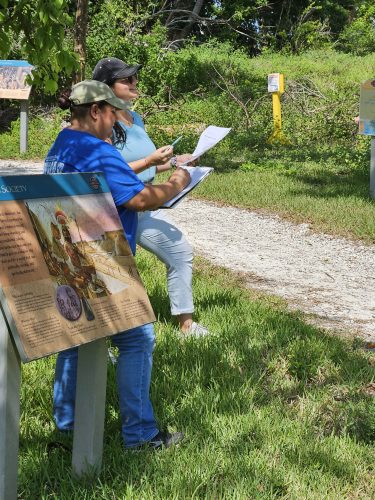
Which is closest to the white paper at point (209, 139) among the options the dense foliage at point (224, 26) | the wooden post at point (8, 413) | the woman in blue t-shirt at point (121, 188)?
the woman in blue t-shirt at point (121, 188)

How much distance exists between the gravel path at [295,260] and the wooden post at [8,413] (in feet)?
11.5

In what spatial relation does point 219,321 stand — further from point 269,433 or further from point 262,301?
point 269,433

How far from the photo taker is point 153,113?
22250mm

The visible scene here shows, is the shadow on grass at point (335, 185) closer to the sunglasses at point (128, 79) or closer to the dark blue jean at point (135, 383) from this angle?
the sunglasses at point (128, 79)

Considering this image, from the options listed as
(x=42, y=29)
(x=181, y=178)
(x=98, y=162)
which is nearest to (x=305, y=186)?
(x=181, y=178)

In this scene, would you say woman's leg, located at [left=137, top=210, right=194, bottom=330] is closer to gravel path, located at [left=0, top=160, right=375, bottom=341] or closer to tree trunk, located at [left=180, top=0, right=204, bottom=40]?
gravel path, located at [left=0, top=160, right=375, bottom=341]

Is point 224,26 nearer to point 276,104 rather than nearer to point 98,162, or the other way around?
point 276,104

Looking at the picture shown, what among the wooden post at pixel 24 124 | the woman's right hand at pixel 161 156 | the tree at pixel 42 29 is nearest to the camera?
the tree at pixel 42 29

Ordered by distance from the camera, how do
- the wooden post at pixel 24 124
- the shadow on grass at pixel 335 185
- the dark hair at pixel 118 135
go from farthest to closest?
the wooden post at pixel 24 124 → the shadow on grass at pixel 335 185 → the dark hair at pixel 118 135

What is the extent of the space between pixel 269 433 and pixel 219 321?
2014 millimetres

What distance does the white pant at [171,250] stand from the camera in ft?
17.5

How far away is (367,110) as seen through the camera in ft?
40.1

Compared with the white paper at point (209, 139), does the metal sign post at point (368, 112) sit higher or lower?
lower

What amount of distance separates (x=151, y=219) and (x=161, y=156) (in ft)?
3.39
